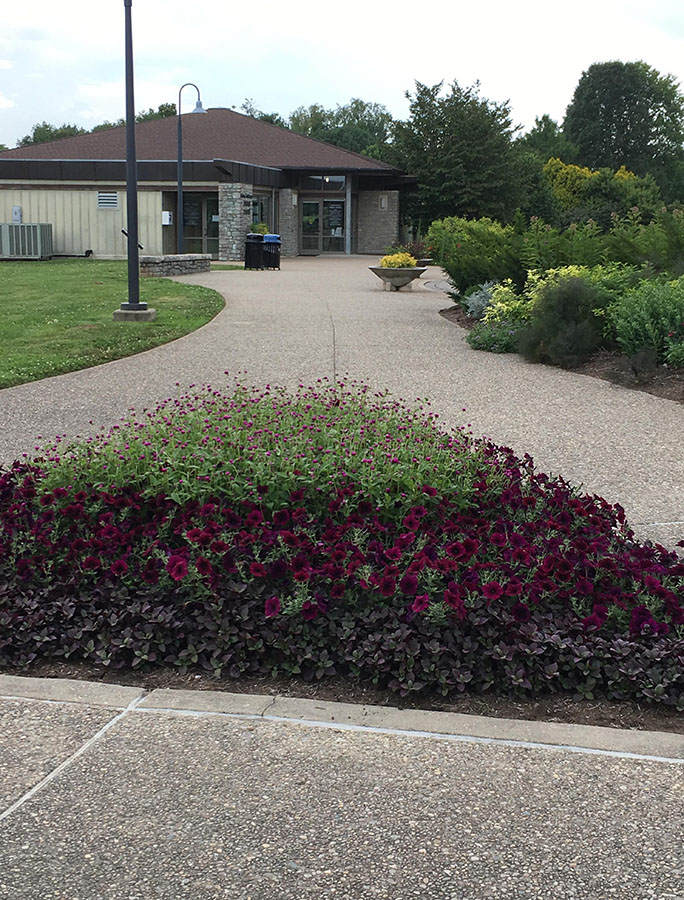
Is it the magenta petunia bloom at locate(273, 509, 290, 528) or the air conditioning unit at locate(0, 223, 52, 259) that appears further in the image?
the air conditioning unit at locate(0, 223, 52, 259)

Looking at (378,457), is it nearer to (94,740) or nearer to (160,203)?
(94,740)

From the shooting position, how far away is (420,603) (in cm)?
371

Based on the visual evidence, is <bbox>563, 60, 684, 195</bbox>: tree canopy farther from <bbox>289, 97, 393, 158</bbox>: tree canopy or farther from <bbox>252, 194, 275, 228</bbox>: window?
<bbox>252, 194, 275, 228</bbox>: window

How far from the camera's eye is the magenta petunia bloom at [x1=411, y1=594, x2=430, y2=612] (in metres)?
3.67

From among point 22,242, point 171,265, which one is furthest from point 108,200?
point 171,265

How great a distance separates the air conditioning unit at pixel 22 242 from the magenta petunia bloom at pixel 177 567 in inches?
1179

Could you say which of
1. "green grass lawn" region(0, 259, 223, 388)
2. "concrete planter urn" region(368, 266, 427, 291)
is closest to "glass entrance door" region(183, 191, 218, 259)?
"green grass lawn" region(0, 259, 223, 388)

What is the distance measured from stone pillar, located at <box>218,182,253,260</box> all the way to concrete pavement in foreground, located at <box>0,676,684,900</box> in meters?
30.9

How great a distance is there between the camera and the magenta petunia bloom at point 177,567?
3801 mm

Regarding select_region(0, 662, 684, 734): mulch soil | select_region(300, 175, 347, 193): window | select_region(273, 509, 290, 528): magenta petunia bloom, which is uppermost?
select_region(300, 175, 347, 193): window

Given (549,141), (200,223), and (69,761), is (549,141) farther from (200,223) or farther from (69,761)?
(69,761)

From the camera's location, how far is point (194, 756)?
3064 mm

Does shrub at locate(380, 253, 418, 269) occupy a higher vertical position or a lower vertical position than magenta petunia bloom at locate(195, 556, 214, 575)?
higher

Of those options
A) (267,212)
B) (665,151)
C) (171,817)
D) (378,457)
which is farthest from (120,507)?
(665,151)
